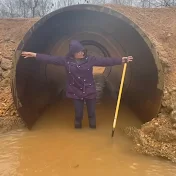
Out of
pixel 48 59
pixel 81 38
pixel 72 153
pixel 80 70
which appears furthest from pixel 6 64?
pixel 72 153

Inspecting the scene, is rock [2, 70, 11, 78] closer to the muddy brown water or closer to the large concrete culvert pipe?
the large concrete culvert pipe

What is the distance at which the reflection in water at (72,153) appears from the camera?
13.7 ft

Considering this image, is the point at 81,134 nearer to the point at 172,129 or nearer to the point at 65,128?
the point at 65,128

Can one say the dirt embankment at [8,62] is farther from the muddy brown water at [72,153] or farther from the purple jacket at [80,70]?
the purple jacket at [80,70]

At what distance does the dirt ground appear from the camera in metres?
4.70

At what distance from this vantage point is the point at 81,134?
551 cm

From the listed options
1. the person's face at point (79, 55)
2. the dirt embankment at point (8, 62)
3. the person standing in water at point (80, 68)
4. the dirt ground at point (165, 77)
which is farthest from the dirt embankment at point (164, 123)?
the dirt embankment at point (8, 62)

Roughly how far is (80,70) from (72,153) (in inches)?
59.1

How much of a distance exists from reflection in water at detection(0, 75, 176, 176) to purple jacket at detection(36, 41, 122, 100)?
0.73m

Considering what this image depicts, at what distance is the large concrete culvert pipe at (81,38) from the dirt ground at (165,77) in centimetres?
34

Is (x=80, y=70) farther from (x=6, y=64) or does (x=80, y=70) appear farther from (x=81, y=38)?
(x=81, y=38)

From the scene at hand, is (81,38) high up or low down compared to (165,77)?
up

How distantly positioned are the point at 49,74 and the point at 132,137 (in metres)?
3.12

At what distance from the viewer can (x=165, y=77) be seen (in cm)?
A: 638
